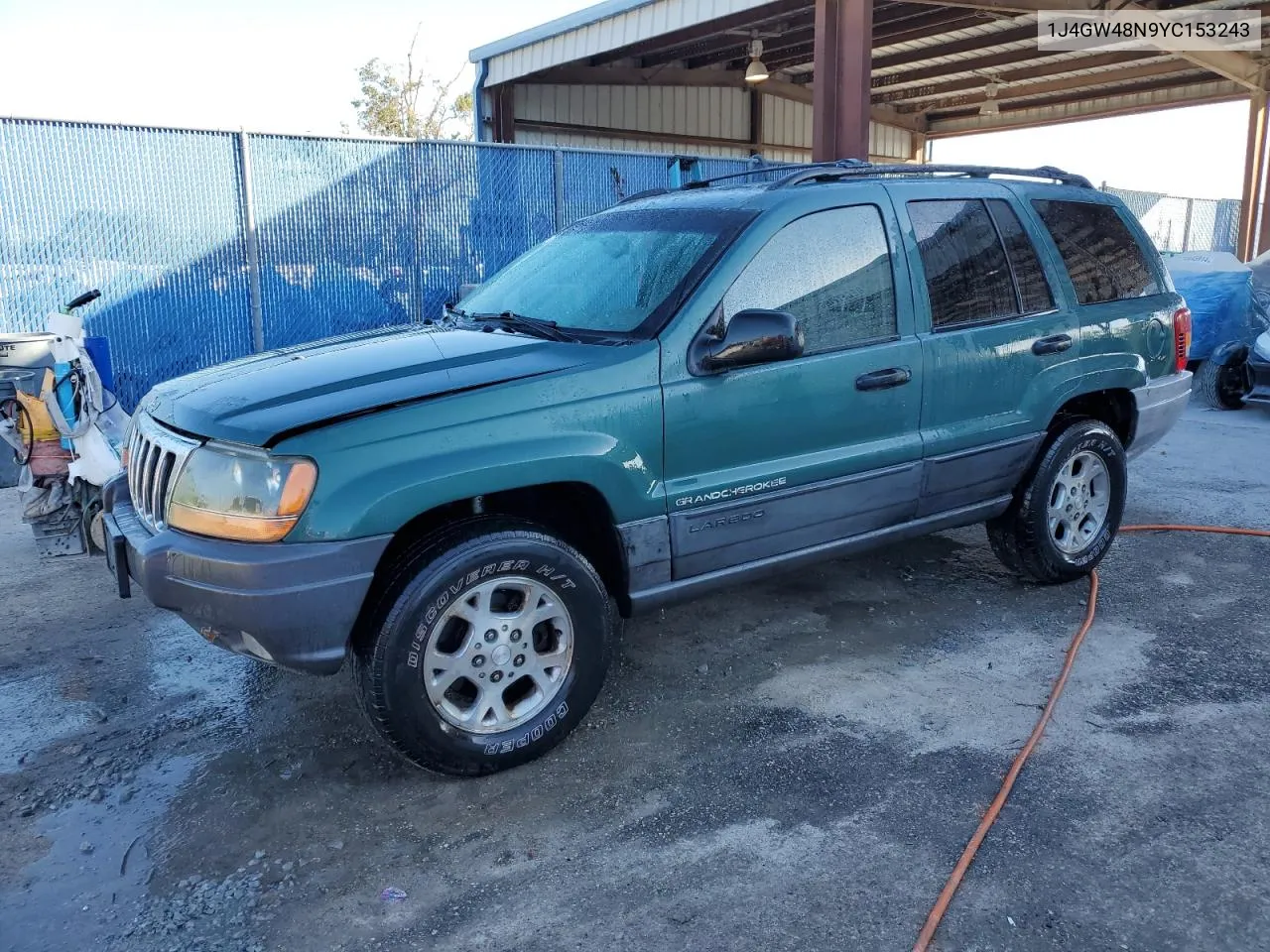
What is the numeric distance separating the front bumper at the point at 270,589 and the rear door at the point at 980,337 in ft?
7.75

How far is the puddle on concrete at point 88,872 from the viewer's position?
249 centimetres

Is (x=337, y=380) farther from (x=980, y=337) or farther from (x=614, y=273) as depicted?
(x=980, y=337)

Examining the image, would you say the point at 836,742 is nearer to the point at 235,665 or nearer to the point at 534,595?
the point at 534,595

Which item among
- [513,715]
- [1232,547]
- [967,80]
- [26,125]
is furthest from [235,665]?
[967,80]

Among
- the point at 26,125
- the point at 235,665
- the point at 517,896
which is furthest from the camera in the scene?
the point at 26,125

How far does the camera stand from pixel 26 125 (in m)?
8.24

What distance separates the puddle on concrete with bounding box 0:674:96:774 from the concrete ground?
0.5 inches

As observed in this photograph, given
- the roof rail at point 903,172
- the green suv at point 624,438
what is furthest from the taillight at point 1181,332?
the roof rail at point 903,172

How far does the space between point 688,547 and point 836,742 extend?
0.83m

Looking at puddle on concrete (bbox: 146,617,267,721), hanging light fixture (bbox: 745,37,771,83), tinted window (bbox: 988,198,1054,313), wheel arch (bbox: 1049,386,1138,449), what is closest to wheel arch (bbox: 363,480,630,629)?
puddle on concrete (bbox: 146,617,267,721)

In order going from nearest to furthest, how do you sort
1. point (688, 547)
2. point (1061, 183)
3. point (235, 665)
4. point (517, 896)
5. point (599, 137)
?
point (517, 896) < point (688, 547) < point (235, 665) < point (1061, 183) < point (599, 137)

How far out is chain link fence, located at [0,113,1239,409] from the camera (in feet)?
27.5

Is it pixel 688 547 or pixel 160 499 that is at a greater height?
pixel 160 499

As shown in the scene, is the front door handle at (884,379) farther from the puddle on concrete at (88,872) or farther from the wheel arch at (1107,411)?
the puddle on concrete at (88,872)
